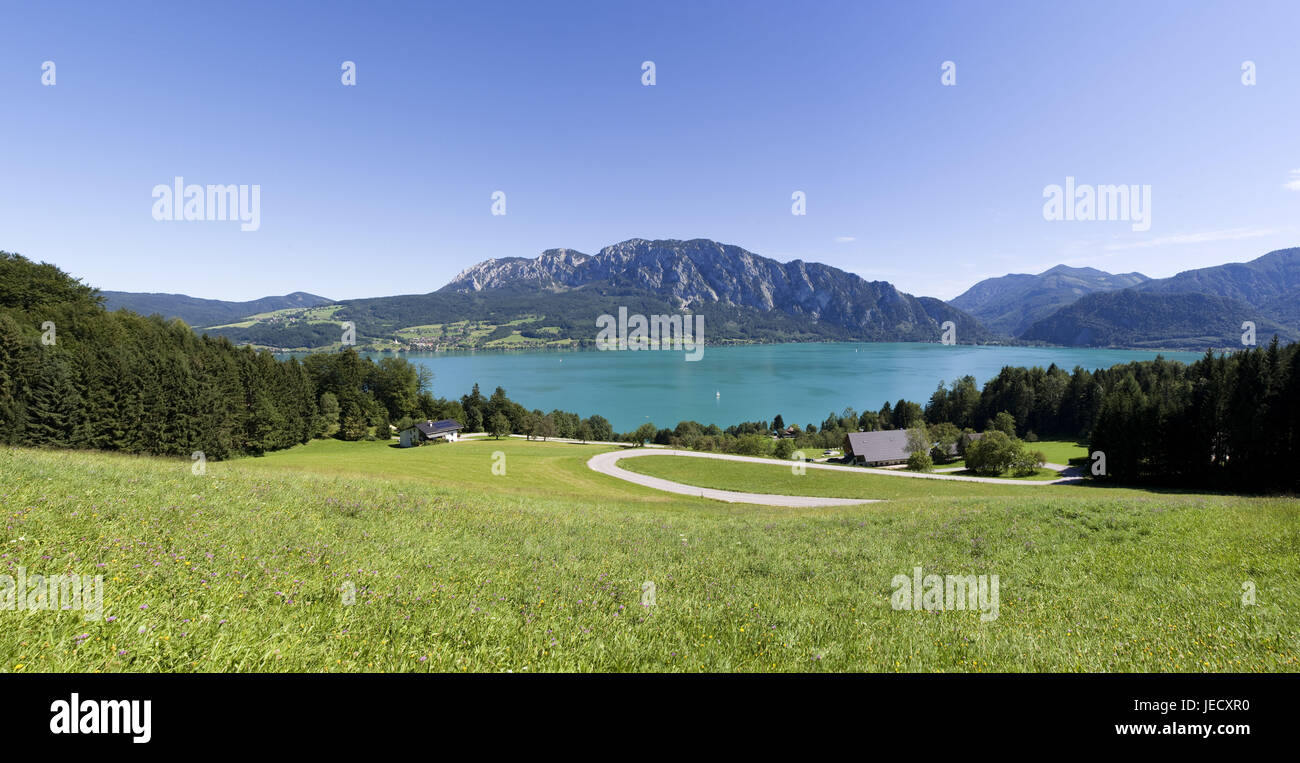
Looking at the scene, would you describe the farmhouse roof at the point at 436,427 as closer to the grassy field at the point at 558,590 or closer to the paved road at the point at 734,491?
the paved road at the point at 734,491

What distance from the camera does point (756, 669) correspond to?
4859mm

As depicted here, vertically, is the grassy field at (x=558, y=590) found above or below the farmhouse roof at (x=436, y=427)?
above

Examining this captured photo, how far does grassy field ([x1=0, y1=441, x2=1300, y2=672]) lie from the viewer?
180 inches

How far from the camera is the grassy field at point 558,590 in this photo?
457 cm

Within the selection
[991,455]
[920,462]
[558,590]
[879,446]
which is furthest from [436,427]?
[991,455]

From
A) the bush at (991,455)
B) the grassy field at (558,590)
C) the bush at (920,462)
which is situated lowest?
the bush at (920,462)

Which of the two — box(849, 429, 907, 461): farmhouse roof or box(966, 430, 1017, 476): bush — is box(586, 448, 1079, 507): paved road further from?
box(849, 429, 907, 461): farmhouse roof

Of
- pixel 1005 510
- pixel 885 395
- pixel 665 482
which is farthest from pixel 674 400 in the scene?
pixel 1005 510

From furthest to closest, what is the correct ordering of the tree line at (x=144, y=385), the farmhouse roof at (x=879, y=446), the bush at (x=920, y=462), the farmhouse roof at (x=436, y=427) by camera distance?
1. the farmhouse roof at (x=436, y=427)
2. the farmhouse roof at (x=879, y=446)
3. the bush at (x=920, y=462)
4. the tree line at (x=144, y=385)

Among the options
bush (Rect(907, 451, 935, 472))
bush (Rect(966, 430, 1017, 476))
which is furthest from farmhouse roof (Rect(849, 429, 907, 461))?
bush (Rect(966, 430, 1017, 476))

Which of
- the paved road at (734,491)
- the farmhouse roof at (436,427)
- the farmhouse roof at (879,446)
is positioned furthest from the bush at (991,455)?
the farmhouse roof at (436,427)

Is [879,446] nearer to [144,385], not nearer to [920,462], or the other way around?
[920,462]

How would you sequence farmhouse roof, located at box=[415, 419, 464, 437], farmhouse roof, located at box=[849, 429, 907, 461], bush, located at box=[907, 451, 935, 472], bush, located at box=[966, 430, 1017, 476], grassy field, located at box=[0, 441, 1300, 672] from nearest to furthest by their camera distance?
grassy field, located at box=[0, 441, 1300, 672] → bush, located at box=[966, 430, 1017, 476] → bush, located at box=[907, 451, 935, 472] → farmhouse roof, located at box=[849, 429, 907, 461] → farmhouse roof, located at box=[415, 419, 464, 437]
